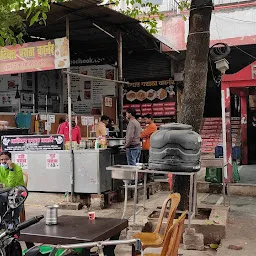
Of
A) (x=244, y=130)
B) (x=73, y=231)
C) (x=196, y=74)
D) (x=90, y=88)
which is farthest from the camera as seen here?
(x=90, y=88)

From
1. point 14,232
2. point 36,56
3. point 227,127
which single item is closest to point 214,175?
point 227,127

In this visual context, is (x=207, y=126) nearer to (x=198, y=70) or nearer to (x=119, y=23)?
(x=119, y=23)

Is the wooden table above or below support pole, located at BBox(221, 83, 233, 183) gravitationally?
below

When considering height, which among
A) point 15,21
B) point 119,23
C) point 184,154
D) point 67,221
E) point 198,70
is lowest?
point 67,221

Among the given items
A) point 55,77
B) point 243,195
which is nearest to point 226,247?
point 243,195

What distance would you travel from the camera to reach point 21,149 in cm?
974

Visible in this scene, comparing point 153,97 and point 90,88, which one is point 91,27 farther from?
point 90,88

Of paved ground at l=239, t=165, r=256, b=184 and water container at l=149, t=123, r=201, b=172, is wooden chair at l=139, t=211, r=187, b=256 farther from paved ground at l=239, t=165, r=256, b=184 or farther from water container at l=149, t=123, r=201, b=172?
paved ground at l=239, t=165, r=256, b=184

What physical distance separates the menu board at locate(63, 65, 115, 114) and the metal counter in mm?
8406

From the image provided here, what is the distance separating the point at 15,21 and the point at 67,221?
416 centimetres

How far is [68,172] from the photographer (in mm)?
9156

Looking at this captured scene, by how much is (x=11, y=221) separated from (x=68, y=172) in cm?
587

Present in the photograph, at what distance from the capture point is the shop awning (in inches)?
368

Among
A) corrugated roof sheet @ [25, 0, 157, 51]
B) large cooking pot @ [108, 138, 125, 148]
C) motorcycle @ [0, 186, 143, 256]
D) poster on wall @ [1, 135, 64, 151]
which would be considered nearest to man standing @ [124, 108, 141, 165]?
large cooking pot @ [108, 138, 125, 148]
